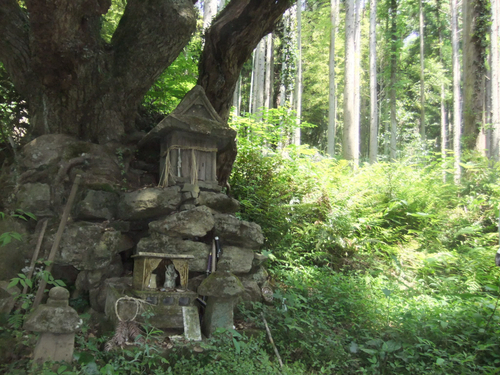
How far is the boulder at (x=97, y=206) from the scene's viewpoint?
5.33 metres

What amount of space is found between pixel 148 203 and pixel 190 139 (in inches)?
51.6

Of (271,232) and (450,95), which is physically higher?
(450,95)

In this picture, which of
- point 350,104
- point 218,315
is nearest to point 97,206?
point 218,315

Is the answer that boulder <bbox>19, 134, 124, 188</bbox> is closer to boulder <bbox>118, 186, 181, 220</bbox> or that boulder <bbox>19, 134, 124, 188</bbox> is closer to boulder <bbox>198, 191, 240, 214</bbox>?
boulder <bbox>118, 186, 181, 220</bbox>

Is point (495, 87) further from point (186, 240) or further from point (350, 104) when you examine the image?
point (186, 240)

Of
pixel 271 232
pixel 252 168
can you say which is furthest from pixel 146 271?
pixel 252 168

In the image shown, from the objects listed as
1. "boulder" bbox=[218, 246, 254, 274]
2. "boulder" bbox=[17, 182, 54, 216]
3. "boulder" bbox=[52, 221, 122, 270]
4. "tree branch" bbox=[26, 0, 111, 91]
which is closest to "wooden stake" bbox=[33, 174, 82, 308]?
"boulder" bbox=[52, 221, 122, 270]

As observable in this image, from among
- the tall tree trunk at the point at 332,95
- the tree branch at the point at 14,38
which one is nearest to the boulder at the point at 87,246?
the tree branch at the point at 14,38

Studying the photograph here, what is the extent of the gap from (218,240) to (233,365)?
6.99 ft

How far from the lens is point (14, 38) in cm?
578

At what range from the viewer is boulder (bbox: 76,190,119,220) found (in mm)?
5328

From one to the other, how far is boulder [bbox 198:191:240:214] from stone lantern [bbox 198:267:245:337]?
4.74 feet

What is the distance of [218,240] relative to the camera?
18.4 feet

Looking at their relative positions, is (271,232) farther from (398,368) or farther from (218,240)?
(398,368)
